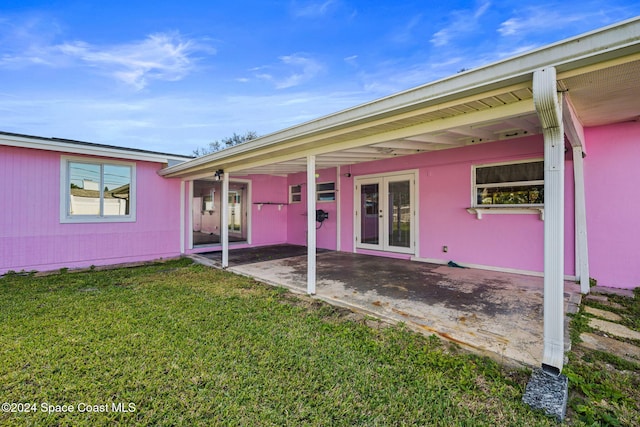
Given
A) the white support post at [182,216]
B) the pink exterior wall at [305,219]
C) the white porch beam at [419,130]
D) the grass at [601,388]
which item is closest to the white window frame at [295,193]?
the pink exterior wall at [305,219]

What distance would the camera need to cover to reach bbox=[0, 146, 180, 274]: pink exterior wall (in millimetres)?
5402

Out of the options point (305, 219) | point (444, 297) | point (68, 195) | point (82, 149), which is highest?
point (82, 149)

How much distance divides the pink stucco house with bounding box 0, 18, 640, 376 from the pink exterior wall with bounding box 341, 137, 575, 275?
0.02 metres

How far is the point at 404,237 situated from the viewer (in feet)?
21.1

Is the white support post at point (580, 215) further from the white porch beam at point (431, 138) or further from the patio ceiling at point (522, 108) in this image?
the white porch beam at point (431, 138)

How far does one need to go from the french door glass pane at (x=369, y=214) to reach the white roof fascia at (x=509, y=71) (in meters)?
3.93

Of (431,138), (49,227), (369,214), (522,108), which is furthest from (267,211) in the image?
(522,108)

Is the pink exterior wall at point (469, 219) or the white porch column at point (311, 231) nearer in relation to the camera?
the white porch column at point (311, 231)

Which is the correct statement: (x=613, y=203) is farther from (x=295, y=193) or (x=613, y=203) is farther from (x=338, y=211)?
(x=295, y=193)

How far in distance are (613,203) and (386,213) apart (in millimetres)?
3739

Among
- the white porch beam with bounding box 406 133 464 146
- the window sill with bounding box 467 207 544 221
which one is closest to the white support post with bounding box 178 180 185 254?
the white porch beam with bounding box 406 133 464 146

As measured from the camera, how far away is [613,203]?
4.14m

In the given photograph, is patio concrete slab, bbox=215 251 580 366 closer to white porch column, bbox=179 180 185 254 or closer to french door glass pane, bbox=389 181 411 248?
french door glass pane, bbox=389 181 411 248

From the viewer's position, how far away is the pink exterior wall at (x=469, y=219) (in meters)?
4.74
